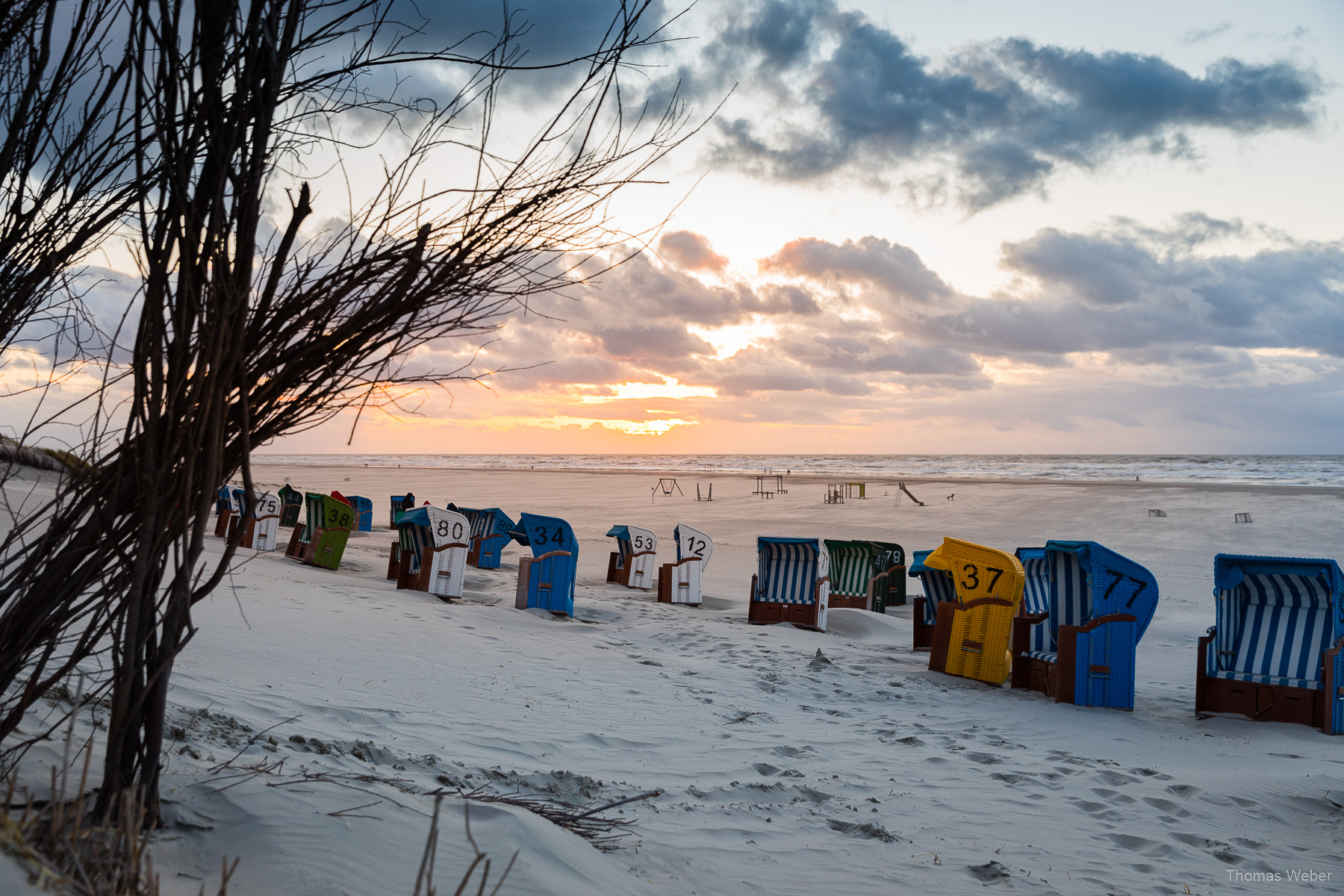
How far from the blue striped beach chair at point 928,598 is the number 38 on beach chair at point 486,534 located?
291 inches

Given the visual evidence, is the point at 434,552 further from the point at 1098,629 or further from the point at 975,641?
the point at 1098,629

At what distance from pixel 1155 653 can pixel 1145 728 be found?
3.62 meters

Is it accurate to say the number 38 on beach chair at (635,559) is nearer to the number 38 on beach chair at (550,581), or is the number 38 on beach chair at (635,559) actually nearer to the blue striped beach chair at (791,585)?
the blue striped beach chair at (791,585)

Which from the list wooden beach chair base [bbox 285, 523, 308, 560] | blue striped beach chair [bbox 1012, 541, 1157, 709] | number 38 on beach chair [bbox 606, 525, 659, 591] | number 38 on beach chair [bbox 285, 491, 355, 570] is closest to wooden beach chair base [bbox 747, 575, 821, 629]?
number 38 on beach chair [bbox 606, 525, 659, 591]

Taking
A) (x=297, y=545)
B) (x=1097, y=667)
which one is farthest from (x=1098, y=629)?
(x=297, y=545)

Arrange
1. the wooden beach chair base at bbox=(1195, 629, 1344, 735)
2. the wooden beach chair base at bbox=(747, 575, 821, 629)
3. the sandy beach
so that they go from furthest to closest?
the wooden beach chair base at bbox=(747, 575, 821, 629) → the wooden beach chair base at bbox=(1195, 629, 1344, 735) → the sandy beach

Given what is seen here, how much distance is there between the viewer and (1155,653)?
8.99m

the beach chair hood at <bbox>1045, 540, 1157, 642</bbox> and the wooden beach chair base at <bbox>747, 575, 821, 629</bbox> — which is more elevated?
the beach chair hood at <bbox>1045, 540, 1157, 642</bbox>

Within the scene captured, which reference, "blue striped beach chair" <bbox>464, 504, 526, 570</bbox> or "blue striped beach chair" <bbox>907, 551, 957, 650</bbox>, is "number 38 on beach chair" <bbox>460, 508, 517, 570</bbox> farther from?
→ "blue striped beach chair" <bbox>907, 551, 957, 650</bbox>

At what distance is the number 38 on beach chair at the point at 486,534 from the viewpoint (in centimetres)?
1368

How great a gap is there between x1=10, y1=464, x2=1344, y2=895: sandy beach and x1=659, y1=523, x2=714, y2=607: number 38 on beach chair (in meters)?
2.04

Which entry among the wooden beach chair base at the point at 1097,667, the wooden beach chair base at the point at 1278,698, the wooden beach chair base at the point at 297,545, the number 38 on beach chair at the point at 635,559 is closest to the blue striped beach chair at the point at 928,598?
the wooden beach chair base at the point at 1097,667

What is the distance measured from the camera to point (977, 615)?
7.42 meters

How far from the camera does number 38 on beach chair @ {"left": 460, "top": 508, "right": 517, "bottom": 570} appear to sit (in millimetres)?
13680
